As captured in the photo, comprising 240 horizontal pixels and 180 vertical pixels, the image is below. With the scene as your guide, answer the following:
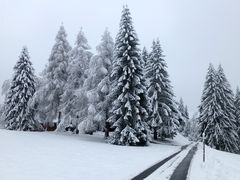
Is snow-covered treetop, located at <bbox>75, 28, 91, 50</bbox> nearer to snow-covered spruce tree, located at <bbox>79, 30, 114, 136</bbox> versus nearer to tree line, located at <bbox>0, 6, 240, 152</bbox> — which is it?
tree line, located at <bbox>0, 6, 240, 152</bbox>

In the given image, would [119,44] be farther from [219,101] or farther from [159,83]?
[219,101]

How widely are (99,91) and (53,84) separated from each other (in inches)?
298

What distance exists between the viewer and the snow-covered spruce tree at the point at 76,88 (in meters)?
32.8

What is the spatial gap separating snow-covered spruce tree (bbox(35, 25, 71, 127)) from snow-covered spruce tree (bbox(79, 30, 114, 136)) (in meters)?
5.14

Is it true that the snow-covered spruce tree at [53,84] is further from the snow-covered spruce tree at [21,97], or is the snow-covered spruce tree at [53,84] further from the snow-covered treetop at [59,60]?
the snow-covered spruce tree at [21,97]

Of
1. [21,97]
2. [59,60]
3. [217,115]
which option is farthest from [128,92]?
[217,115]

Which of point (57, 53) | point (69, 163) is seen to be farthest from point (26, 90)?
point (69, 163)

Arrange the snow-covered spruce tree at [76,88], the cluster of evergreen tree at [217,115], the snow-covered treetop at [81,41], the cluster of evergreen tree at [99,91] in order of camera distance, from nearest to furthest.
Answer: the cluster of evergreen tree at [99,91] < the snow-covered spruce tree at [76,88] < the snow-covered treetop at [81,41] < the cluster of evergreen tree at [217,115]

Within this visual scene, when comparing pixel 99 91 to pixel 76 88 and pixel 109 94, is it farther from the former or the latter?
pixel 76 88

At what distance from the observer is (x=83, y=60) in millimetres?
35938

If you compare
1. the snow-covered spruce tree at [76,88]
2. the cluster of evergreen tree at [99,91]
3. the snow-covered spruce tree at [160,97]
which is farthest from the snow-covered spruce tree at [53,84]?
the snow-covered spruce tree at [160,97]

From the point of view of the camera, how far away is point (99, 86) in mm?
31703

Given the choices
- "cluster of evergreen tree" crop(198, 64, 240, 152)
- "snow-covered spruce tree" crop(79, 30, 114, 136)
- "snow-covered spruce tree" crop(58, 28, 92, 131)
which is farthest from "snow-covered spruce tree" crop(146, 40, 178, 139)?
"snow-covered spruce tree" crop(58, 28, 92, 131)

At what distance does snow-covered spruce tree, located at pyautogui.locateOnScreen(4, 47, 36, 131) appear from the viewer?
3900 centimetres
